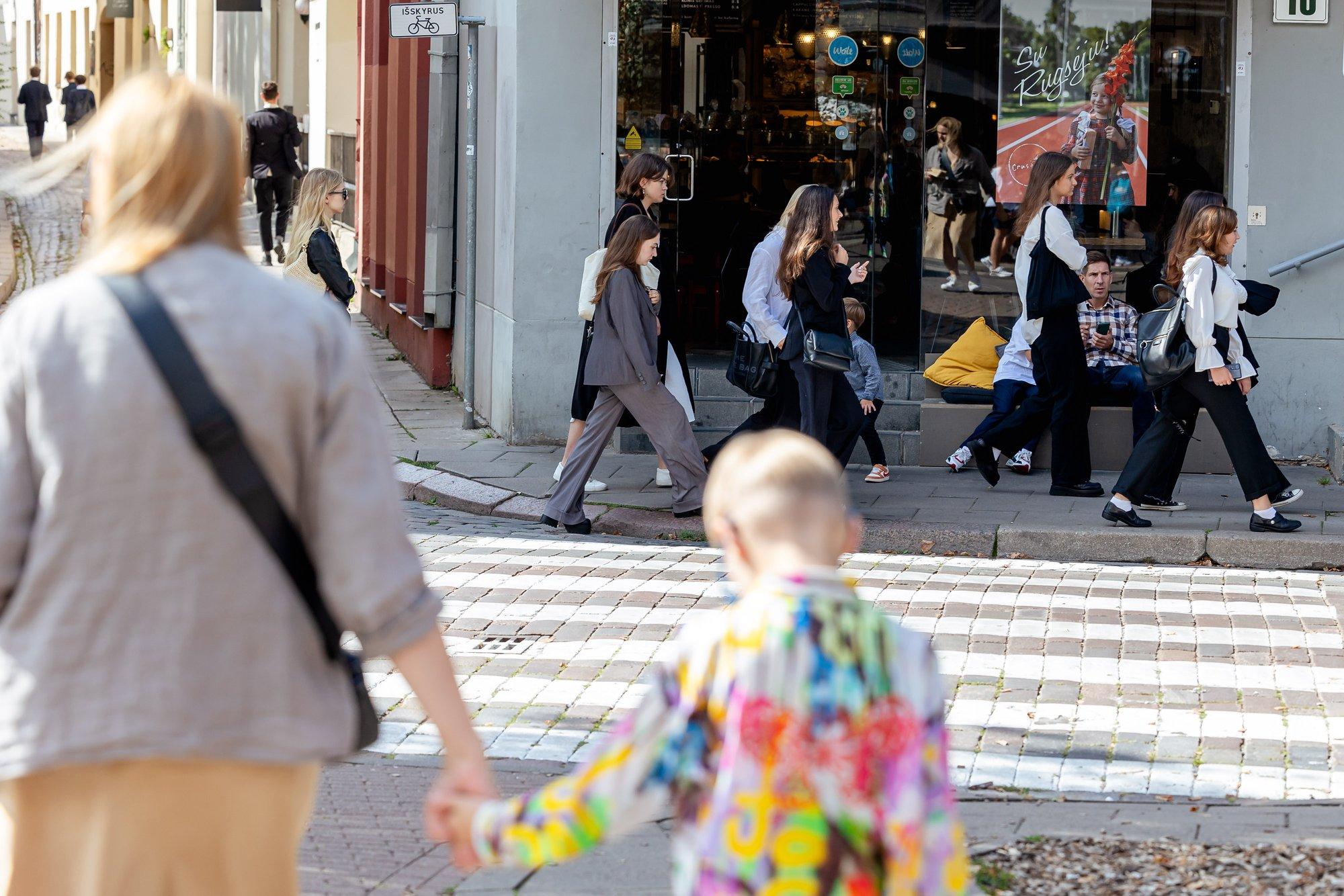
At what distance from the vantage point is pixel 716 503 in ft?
8.12

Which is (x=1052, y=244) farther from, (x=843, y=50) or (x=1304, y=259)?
(x=843, y=50)

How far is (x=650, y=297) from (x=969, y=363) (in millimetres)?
2961

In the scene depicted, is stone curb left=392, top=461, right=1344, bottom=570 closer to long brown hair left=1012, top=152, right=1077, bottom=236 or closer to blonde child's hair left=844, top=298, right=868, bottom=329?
blonde child's hair left=844, top=298, right=868, bottom=329

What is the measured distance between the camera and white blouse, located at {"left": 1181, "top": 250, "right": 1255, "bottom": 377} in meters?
9.09

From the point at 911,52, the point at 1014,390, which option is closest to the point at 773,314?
the point at 1014,390

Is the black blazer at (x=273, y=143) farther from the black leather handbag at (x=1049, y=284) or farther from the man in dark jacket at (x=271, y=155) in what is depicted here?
the black leather handbag at (x=1049, y=284)

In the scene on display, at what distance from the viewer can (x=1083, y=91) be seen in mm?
12055

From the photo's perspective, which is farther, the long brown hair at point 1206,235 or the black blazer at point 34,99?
the black blazer at point 34,99

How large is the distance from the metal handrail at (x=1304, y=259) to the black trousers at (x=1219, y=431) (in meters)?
2.50

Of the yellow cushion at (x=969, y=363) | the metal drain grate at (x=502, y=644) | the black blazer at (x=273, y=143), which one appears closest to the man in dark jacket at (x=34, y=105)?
the black blazer at (x=273, y=143)

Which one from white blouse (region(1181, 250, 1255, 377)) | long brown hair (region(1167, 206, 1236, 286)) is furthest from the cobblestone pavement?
white blouse (region(1181, 250, 1255, 377))

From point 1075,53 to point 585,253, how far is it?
3.53 metres

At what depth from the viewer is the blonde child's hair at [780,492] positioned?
239 cm

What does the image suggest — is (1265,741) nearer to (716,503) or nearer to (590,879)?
(590,879)
